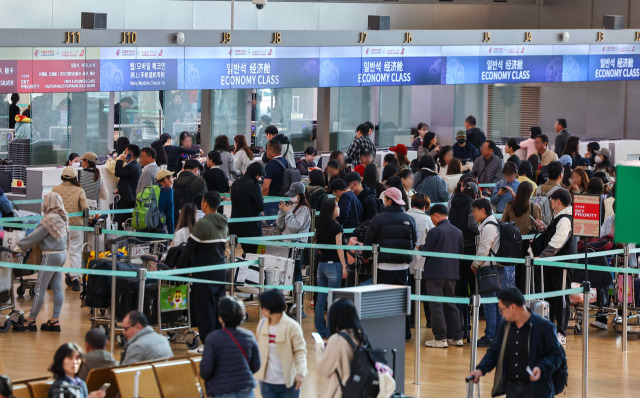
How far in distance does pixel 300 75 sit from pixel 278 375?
11.4m

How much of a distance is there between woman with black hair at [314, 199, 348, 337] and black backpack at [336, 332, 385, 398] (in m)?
4.17

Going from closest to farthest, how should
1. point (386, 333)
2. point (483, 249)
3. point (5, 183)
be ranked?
point (386, 333) → point (483, 249) → point (5, 183)

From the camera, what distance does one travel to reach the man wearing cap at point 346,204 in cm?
1210

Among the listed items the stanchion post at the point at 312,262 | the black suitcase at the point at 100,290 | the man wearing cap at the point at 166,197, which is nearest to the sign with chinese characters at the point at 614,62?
the stanchion post at the point at 312,262

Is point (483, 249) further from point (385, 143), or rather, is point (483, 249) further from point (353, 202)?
point (385, 143)

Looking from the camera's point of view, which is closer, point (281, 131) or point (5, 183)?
point (5, 183)

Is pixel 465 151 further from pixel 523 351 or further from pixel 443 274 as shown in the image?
pixel 523 351

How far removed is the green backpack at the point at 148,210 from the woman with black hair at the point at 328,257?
2114 mm

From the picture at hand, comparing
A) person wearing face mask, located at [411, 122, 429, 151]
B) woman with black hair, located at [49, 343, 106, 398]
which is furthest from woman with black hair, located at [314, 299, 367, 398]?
person wearing face mask, located at [411, 122, 429, 151]

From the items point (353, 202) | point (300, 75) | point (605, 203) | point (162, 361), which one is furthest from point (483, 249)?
point (300, 75)

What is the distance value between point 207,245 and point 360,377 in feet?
12.0

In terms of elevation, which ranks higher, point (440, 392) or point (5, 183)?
point (5, 183)

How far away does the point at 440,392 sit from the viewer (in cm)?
977

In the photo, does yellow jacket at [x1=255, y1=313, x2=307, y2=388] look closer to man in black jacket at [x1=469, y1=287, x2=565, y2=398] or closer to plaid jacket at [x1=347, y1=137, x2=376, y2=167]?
man in black jacket at [x1=469, y1=287, x2=565, y2=398]
